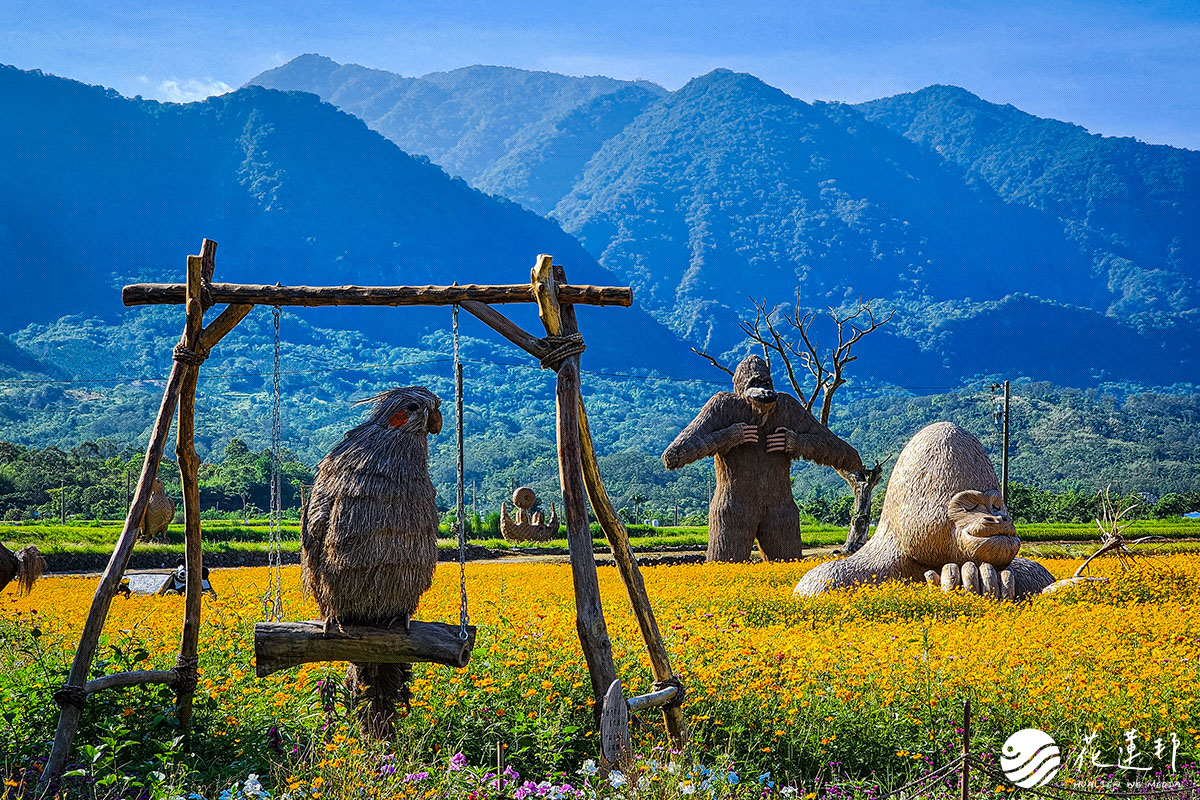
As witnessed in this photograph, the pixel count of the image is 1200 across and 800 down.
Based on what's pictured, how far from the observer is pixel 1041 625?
861cm

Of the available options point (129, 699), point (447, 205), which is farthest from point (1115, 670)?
point (447, 205)

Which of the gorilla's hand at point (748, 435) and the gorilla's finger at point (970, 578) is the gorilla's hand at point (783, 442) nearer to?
the gorilla's hand at point (748, 435)

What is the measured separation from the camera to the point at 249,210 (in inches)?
4446

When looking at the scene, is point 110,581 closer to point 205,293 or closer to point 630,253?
point 205,293

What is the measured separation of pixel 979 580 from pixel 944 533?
56 cm

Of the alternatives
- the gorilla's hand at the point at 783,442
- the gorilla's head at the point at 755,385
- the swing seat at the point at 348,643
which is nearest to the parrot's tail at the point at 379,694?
the swing seat at the point at 348,643

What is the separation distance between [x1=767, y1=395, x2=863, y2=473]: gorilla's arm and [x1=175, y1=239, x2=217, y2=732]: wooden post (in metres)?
8.76

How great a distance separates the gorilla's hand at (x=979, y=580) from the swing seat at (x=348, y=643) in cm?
654

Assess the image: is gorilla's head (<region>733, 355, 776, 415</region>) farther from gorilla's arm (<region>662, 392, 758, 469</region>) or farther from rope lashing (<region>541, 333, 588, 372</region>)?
rope lashing (<region>541, 333, 588, 372</region>)

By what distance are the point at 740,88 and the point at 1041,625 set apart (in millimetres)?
165239

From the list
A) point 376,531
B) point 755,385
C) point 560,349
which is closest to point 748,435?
point 755,385

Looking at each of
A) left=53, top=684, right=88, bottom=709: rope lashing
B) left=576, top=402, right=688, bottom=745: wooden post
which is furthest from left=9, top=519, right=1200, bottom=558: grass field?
left=576, top=402, right=688, bottom=745: wooden post

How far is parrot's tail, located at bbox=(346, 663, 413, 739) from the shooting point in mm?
5824

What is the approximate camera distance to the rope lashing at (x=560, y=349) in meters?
5.54
